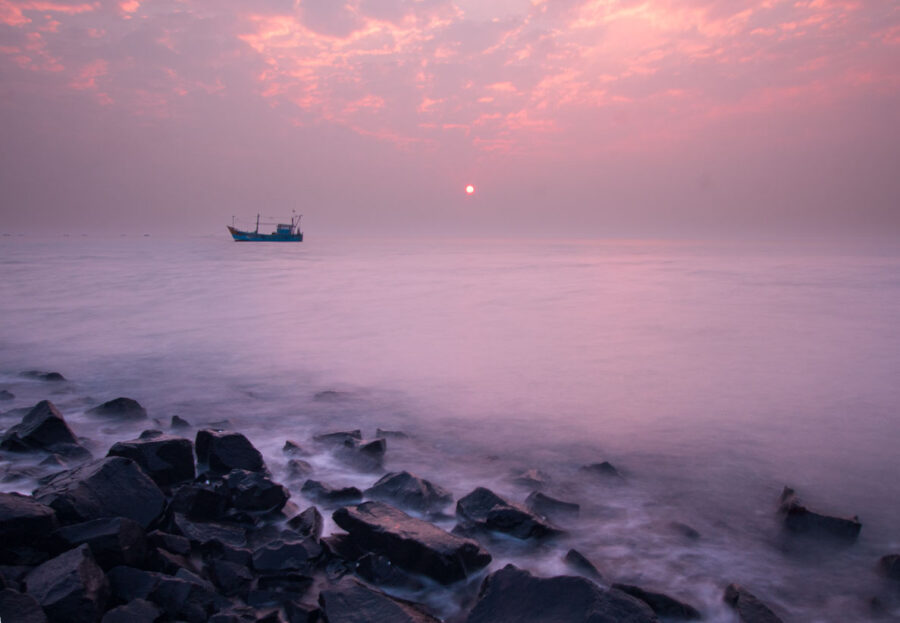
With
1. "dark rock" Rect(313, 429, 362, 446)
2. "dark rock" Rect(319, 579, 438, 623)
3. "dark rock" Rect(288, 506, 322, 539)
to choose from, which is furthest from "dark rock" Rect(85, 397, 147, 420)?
"dark rock" Rect(319, 579, 438, 623)

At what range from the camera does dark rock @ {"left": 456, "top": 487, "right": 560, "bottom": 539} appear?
3.79m

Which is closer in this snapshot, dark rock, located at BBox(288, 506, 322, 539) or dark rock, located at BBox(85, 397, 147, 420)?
dark rock, located at BBox(288, 506, 322, 539)

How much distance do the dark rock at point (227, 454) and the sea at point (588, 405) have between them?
0.39 m

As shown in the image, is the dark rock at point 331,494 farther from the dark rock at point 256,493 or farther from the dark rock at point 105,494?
the dark rock at point 105,494

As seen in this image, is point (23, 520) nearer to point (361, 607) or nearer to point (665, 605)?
point (361, 607)

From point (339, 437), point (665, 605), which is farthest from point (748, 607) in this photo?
point (339, 437)

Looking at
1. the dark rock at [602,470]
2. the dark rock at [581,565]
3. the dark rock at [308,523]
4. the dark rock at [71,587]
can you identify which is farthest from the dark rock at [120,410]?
the dark rock at [581,565]

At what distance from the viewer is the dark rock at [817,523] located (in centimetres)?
388

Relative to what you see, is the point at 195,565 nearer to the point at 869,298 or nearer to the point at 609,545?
the point at 609,545

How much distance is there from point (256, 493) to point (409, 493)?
1110 mm

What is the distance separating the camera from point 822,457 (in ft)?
17.7

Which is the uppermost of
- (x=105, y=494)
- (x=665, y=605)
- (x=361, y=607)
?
(x=105, y=494)

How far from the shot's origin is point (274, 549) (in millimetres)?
3215

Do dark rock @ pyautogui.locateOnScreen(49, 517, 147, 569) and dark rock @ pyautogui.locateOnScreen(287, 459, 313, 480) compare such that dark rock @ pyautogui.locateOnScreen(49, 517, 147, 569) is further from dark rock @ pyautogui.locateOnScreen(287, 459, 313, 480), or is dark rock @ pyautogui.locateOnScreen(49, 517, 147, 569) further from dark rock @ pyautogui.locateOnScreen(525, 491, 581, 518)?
dark rock @ pyautogui.locateOnScreen(525, 491, 581, 518)
